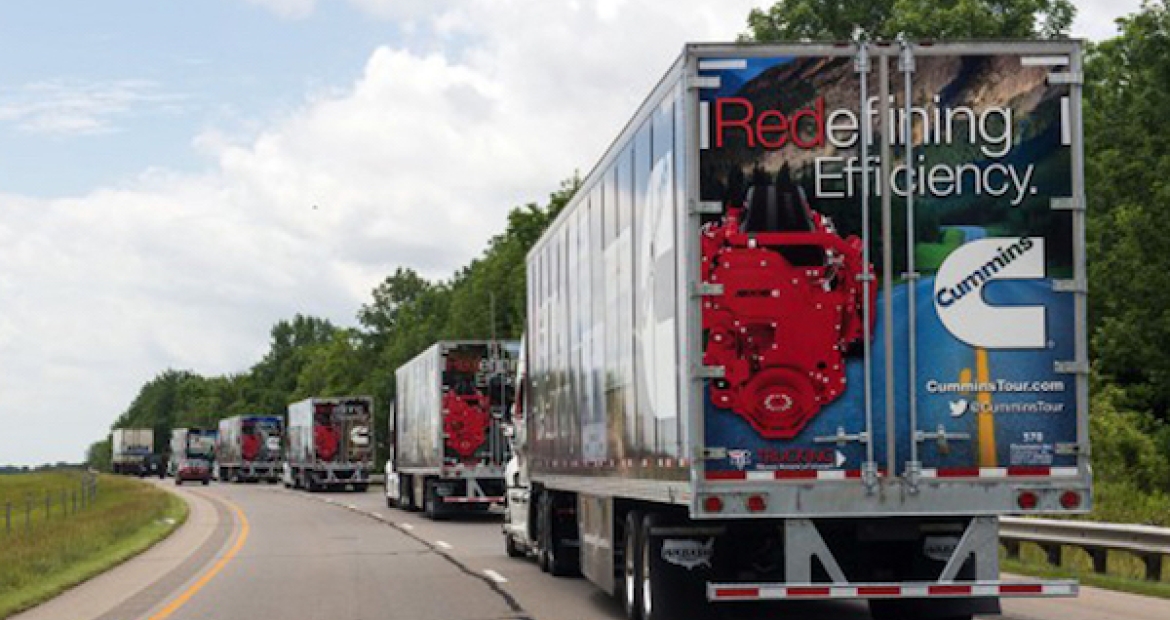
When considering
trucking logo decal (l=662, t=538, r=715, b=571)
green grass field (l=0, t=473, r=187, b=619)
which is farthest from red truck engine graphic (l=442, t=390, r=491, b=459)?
trucking logo decal (l=662, t=538, r=715, b=571)

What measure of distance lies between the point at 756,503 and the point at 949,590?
5.22 ft

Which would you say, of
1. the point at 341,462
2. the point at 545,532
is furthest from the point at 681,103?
the point at 341,462

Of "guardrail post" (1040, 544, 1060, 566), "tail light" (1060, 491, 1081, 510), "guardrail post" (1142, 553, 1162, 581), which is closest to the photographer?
"tail light" (1060, 491, 1081, 510)

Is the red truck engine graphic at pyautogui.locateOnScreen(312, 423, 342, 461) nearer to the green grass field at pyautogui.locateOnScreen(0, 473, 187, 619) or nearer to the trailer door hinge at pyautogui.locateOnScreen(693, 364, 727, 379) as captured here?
the green grass field at pyautogui.locateOnScreen(0, 473, 187, 619)

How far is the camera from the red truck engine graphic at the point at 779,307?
38.6 feet

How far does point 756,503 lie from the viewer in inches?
462

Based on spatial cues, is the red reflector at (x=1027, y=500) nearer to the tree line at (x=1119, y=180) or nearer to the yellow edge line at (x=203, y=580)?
the yellow edge line at (x=203, y=580)

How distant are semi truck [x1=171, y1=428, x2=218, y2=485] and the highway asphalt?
56.9 metres

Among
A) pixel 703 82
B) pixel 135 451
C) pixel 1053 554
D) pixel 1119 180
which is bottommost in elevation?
pixel 135 451

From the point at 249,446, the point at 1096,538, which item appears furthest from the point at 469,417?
the point at 249,446

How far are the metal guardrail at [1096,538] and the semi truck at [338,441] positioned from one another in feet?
157

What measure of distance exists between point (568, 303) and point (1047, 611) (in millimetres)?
5891

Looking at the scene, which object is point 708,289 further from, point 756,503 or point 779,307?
point 756,503

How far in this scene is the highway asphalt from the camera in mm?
16078
